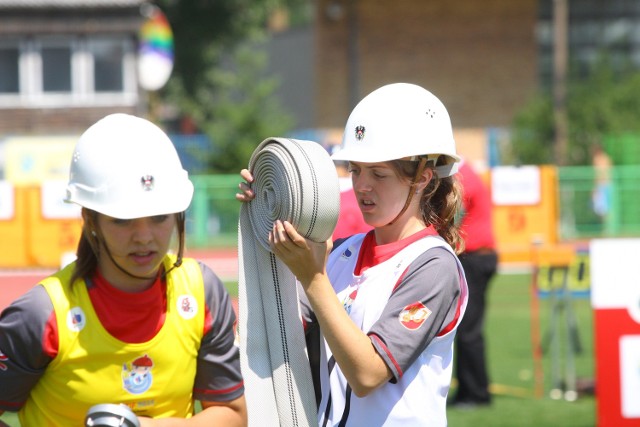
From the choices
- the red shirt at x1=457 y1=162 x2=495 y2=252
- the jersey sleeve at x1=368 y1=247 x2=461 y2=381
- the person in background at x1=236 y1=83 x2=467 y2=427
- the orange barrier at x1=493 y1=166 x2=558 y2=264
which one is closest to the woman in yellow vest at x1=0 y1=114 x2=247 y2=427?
the person in background at x1=236 y1=83 x2=467 y2=427

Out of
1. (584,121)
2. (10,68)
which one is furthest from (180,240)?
(10,68)

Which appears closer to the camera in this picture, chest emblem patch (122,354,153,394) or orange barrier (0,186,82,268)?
chest emblem patch (122,354,153,394)

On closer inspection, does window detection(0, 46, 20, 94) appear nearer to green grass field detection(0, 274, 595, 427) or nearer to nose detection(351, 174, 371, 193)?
green grass field detection(0, 274, 595, 427)

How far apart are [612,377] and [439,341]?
3.70 meters

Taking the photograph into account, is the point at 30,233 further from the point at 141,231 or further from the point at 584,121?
the point at 584,121

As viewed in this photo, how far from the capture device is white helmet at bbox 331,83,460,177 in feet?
9.99

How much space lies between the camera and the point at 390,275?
3.03 metres

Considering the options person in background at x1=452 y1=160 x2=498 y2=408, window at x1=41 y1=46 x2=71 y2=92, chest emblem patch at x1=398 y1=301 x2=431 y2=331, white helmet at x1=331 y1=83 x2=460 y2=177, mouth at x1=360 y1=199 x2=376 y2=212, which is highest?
window at x1=41 y1=46 x2=71 y2=92

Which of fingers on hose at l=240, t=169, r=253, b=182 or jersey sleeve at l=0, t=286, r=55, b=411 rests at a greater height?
fingers on hose at l=240, t=169, r=253, b=182

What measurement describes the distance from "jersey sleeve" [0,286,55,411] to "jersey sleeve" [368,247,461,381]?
80 centimetres

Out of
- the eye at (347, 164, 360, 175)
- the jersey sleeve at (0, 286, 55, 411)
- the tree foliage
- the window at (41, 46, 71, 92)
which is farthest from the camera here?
the window at (41, 46, 71, 92)

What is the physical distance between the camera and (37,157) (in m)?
26.8

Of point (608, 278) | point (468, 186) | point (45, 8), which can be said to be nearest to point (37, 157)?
point (45, 8)

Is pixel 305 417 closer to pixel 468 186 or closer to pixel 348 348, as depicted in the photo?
pixel 348 348
